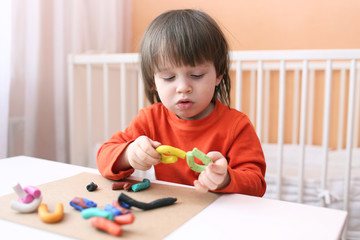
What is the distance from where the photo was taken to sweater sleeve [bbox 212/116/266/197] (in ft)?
1.99

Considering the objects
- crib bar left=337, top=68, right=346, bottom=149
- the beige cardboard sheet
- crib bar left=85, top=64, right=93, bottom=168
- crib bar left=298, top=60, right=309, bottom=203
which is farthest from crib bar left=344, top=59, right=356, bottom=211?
crib bar left=85, top=64, right=93, bottom=168

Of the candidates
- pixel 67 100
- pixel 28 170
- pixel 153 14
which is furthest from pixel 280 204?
pixel 153 14

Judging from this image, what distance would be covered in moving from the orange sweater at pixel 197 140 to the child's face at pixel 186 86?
0.09 metres

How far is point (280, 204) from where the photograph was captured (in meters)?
0.51

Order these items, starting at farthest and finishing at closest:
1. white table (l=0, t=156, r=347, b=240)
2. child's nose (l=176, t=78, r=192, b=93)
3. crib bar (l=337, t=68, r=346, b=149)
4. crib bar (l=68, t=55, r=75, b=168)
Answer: crib bar (l=337, t=68, r=346, b=149) < crib bar (l=68, t=55, r=75, b=168) < child's nose (l=176, t=78, r=192, b=93) < white table (l=0, t=156, r=347, b=240)

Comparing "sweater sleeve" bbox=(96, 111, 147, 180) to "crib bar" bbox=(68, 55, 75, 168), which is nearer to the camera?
"sweater sleeve" bbox=(96, 111, 147, 180)

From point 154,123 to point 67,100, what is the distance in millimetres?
1015

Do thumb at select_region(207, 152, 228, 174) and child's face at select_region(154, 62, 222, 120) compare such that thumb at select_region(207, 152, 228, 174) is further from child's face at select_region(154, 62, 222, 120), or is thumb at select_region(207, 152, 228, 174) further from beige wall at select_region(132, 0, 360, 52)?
beige wall at select_region(132, 0, 360, 52)

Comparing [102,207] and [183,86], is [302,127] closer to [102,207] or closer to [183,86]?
[183,86]

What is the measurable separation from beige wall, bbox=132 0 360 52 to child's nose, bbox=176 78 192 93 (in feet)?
4.30

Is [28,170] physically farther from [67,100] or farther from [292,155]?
[292,155]

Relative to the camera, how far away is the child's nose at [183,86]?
64cm

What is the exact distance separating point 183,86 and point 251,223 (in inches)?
11.4

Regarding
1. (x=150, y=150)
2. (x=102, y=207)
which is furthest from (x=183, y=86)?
(x=102, y=207)
